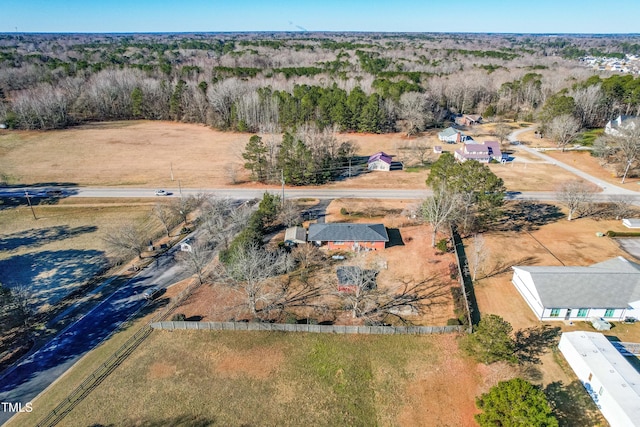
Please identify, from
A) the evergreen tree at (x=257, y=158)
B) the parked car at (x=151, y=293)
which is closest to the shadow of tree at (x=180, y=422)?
the parked car at (x=151, y=293)

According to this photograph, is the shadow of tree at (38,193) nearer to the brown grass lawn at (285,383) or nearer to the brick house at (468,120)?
the brown grass lawn at (285,383)

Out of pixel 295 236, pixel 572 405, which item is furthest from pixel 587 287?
pixel 295 236

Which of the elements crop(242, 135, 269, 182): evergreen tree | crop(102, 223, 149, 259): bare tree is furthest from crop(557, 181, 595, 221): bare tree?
crop(102, 223, 149, 259): bare tree

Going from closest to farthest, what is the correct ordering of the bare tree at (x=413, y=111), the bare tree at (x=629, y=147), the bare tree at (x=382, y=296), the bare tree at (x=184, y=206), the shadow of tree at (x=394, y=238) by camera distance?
the bare tree at (x=382, y=296), the shadow of tree at (x=394, y=238), the bare tree at (x=184, y=206), the bare tree at (x=629, y=147), the bare tree at (x=413, y=111)

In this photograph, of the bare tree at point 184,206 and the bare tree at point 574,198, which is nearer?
the bare tree at point 574,198

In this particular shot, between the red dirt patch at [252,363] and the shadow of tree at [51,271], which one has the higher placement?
the red dirt patch at [252,363]

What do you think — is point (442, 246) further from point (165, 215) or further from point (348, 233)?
point (165, 215)
